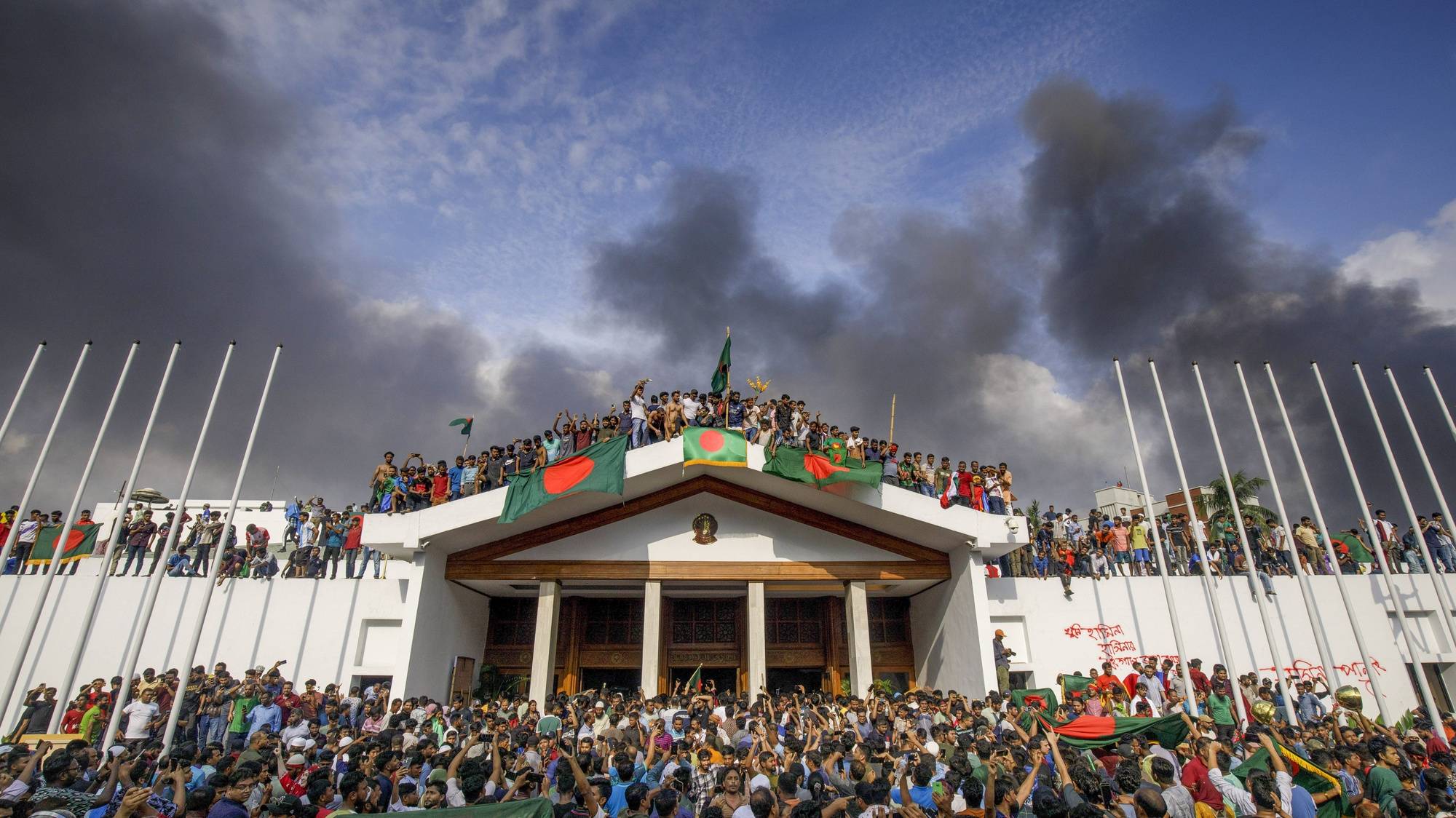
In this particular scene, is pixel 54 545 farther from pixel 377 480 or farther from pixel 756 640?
pixel 756 640

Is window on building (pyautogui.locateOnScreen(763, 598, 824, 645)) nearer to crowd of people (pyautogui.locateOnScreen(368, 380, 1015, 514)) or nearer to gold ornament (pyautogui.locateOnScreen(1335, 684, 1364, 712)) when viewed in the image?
crowd of people (pyautogui.locateOnScreen(368, 380, 1015, 514))

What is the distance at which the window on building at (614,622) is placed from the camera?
61.2 feet

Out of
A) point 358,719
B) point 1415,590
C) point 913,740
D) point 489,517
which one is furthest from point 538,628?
point 1415,590

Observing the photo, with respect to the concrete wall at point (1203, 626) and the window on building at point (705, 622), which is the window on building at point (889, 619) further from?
the window on building at point (705, 622)

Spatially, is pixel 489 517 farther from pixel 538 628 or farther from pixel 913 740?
pixel 913 740

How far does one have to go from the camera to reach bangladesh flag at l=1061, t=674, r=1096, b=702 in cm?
1525

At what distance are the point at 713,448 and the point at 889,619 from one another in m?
7.56

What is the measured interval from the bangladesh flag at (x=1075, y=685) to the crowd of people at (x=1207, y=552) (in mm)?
1989

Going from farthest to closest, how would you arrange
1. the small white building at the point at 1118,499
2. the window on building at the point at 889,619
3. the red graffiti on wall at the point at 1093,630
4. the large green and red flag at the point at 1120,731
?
the small white building at the point at 1118,499 → the window on building at the point at 889,619 → the red graffiti on wall at the point at 1093,630 → the large green and red flag at the point at 1120,731

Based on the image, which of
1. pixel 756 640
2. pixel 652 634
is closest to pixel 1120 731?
pixel 756 640

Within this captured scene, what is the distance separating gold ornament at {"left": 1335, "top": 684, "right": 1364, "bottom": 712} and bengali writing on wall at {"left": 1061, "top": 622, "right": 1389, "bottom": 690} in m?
3.39

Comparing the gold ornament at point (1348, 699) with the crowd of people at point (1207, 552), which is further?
the crowd of people at point (1207, 552)

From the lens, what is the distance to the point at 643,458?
15555 millimetres

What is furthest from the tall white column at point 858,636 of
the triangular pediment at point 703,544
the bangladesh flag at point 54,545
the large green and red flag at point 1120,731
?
the bangladesh flag at point 54,545
